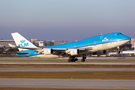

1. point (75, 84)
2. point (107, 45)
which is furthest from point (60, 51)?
point (75, 84)

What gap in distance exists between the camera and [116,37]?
4769 centimetres

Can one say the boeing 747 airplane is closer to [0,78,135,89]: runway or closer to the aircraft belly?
the aircraft belly

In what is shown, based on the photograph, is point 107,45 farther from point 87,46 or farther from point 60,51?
point 60,51

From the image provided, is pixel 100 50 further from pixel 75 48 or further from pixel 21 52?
pixel 21 52

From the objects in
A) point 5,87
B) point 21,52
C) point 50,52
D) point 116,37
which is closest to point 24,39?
point 21,52

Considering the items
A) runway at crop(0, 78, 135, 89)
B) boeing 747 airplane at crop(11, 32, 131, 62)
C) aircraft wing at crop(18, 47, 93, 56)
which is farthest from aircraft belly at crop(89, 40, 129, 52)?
runway at crop(0, 78, 135, 89)

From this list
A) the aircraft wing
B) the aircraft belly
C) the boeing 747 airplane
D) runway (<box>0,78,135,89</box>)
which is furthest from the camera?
the aircraft wing

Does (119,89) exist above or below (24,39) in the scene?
below

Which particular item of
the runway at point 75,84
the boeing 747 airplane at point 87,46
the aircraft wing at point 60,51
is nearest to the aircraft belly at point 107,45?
the boeing 747 airplane at point 87,46

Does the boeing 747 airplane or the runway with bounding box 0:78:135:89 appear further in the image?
the boeing 747 airplane

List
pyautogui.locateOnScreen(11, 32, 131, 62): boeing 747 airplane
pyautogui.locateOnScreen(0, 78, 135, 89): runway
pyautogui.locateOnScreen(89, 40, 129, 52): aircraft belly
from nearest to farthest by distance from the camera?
pyautogui.locateOnScreen(0, 78, 135, 89): runway < pyautogui.locateOnScreen(89, 40, 129, 52): aircraft belly < pyautogui.locateOnScreen(11, 32, 131, 62): boeing 747 airplane

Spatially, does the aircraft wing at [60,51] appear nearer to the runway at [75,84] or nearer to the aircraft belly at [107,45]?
the aircraft belly at [107,45]

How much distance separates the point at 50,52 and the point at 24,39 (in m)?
10.6

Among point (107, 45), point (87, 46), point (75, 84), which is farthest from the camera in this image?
point (87, 46)
